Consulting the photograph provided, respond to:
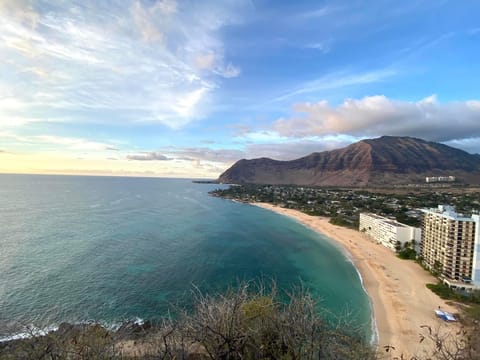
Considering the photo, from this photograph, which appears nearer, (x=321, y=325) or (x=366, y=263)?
(x=321, y=325)

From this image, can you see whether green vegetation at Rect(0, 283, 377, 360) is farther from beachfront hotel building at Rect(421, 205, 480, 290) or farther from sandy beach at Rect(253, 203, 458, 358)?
beachfront hotel building at Rect(421, 205, 480, 290)

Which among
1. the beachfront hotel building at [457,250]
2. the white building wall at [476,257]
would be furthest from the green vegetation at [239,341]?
the beachfront hotel building at [457,250]

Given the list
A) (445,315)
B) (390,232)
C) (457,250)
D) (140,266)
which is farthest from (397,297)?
(140,266)

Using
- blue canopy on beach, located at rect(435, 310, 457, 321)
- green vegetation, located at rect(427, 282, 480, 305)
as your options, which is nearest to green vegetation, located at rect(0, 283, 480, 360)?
blue canopy on beach, located at rect(435, 310, 457, 321)

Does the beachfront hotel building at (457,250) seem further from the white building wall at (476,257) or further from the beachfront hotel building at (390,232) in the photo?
the beachfront hotel building at (390,232)

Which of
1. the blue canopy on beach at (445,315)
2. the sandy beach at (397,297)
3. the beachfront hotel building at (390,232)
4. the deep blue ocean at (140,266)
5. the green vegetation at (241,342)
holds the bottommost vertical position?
the deep blue ocean at (140,266)

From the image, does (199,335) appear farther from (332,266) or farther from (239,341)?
(332,266)

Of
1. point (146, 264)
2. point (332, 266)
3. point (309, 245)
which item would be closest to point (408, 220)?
point (309, 245)
